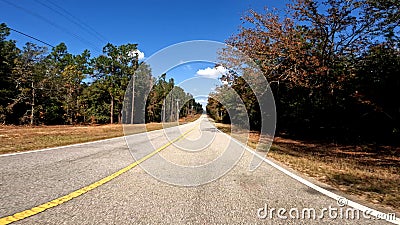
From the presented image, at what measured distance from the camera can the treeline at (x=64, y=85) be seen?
33.5 meters

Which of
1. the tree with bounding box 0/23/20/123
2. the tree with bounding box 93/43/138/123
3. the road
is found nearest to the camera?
the road

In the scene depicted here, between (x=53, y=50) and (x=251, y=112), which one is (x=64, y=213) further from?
(x=53, y=50)

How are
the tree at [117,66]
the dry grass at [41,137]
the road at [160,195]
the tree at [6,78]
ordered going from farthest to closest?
the tree at [117,66], the tree at [6,78], the dry grass at [41,137], the road at [160,195]

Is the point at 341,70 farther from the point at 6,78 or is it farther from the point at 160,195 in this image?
the point at 6,78

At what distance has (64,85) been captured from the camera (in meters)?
42.5

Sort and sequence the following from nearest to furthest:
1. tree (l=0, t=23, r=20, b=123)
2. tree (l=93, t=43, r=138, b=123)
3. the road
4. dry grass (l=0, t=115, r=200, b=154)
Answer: the road → dry grass (l=0, t=115, r=200, b=154) → tree (l=0, t=23, r=20, b=123) → tree (l=93, t=43, r=138, b=123)

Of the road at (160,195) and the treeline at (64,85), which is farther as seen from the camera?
the treeline at (64,85)

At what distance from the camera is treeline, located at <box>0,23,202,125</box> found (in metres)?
33.5

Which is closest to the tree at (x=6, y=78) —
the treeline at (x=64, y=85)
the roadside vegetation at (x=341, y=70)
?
the treeline at (x=64, y=85)

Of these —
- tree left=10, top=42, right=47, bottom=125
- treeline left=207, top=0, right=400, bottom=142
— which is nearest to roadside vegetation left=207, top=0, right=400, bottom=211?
treeline left=207, top=0, right=400, bottom=142

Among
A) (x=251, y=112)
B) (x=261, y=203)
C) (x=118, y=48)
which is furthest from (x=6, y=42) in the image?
(x=261, y=203)

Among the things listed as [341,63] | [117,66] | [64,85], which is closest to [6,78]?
[64,85]

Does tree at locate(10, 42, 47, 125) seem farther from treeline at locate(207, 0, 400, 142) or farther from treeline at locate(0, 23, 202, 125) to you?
treeline at locate(207, 0, 400, 142)

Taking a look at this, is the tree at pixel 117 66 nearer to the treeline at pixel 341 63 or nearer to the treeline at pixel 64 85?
the treeline at pixel 64 85
